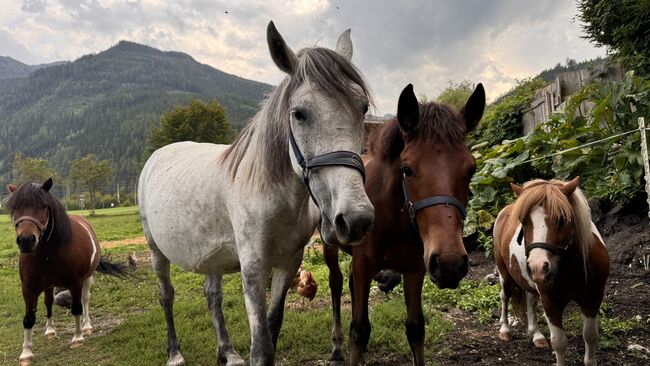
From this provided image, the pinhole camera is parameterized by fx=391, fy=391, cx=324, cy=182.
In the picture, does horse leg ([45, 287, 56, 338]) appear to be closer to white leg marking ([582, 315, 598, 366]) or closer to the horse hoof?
the horse hoof

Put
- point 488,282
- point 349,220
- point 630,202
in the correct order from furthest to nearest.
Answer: point 488,282 < point 630,202 < point 349,220

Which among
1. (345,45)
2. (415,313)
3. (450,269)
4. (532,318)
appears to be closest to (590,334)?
(532,318)

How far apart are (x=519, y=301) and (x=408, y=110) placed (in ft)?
9.33

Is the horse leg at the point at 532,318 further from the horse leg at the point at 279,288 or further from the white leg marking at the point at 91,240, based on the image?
the white leg marking at the point at 91,240

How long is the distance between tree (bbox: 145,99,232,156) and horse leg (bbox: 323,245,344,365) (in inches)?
826

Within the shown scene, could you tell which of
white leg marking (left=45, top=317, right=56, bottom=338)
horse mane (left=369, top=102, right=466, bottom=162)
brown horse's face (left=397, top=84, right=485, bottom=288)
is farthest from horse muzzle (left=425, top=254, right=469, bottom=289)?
white leg marking (left=45, top=317, right=56, bottom=338)

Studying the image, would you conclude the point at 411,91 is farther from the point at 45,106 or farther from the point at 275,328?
the point at 45,106

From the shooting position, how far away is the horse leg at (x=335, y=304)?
3.46m

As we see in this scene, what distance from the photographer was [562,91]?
287 inches

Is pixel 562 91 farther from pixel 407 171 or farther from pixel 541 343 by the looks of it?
pixel 407 171

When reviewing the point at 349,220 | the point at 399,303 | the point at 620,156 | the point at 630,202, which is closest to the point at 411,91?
the point at 349,220

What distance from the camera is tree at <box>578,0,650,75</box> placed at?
19.4 ft

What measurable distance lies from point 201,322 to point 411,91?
389 cm

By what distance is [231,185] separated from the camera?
2.26m
